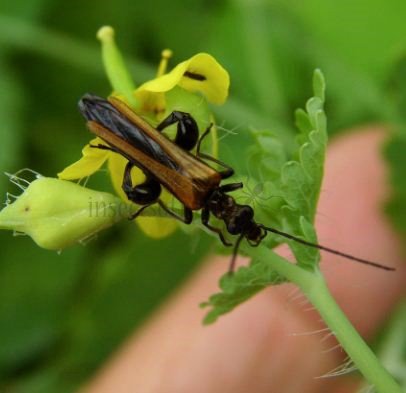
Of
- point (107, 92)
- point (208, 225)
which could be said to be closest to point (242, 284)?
point (208, 225)

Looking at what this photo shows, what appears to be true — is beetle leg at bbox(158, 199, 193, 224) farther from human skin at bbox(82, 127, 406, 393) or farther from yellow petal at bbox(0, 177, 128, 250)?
human skin at bbox(82, 127, 406, 393)

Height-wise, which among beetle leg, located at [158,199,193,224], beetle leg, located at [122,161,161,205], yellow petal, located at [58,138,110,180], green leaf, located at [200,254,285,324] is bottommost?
green leaf, located at [200,254,285,324]

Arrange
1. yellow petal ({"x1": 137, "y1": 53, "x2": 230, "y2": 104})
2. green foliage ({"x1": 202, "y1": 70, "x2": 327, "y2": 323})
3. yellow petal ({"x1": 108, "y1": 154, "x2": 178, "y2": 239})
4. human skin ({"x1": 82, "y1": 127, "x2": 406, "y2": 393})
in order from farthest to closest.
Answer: human skin ({"x1": 82, "y1": 127, "x2": 406, "y2": 393}) → yellow petal ({"x1": 108, "y1": 154, "x2": 178, "y2": 239}) → green foliage ({"x1": 202, "y1": 70, "x2": 327, "y2": 323}) → yellow petal ({"x1": 137, "y1": 53, "x2": 230, "y2": 104})

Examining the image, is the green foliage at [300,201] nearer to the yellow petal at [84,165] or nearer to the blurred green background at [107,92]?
the yellow petal at [84,165]

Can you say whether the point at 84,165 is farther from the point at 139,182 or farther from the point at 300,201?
the point at 300,201

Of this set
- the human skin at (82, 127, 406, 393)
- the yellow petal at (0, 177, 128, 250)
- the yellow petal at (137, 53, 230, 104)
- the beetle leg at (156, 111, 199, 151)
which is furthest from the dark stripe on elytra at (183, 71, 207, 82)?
the human skin at (82, 127, 406, 393)

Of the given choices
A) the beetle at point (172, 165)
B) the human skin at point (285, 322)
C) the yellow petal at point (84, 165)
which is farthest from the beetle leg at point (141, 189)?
the human skin at point (285, 322)
